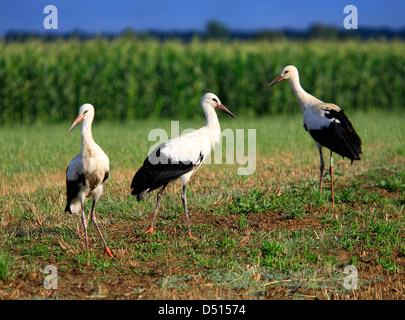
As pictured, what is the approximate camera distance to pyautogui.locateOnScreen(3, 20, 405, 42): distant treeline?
72.4 feet

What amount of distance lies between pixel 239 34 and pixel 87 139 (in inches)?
3554

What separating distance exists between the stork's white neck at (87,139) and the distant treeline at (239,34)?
16438mm

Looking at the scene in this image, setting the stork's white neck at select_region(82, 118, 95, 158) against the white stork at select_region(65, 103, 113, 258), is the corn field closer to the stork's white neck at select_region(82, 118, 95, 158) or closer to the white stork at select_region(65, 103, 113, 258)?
the white stork at select_region(65, 103, 113, 258)

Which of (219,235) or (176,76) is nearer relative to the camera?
(219,235)

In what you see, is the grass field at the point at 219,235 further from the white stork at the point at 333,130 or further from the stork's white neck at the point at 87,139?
the stork's white neck at the point at 87,139

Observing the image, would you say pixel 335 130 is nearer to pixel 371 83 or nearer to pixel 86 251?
pixel 86 251

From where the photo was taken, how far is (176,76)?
21.1m

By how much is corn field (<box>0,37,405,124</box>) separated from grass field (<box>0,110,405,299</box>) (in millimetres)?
9098

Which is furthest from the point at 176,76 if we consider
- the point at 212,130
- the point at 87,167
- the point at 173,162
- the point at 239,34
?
the point at 239,34

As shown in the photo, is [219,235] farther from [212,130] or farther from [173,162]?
[212,130]

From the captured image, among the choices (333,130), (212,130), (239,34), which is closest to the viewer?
(212,130)

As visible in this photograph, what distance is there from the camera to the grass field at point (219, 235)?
5.22 meters
